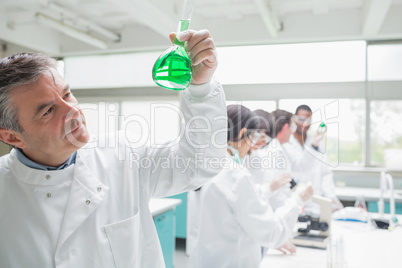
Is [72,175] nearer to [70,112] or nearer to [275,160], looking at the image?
[70,112]

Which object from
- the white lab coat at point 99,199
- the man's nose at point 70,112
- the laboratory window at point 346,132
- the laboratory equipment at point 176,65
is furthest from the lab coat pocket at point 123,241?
the laboratory window at point 346,132

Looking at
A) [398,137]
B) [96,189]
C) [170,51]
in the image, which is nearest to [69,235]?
[96,189]

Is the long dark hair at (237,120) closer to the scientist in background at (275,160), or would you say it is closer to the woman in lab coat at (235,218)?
the woman in lab coat at (235,218)

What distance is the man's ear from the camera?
96 cm

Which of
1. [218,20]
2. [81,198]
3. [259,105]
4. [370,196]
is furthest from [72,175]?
[370,196]

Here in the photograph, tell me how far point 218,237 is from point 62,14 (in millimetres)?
3255

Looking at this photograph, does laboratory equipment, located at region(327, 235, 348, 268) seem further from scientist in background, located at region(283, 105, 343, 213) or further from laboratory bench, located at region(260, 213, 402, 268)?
scientist in background, located at region(283, 105, 343, 213)

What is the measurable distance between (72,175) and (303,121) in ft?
6.48

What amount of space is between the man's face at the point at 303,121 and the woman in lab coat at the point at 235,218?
0.98 meters

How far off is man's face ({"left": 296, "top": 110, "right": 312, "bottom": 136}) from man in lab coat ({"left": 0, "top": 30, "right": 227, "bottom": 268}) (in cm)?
168

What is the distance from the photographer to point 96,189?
0.99 metres

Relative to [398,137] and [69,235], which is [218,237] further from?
[398,137]

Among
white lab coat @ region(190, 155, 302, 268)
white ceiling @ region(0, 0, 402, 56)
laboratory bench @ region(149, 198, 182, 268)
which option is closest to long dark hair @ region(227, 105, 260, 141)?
white lab coat @ region(190, 155, 302, 268)

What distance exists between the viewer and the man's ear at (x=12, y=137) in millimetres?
956
